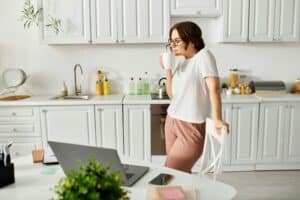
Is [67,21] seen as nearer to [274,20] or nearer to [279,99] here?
[274,20]

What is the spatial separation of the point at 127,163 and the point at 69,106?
5.96 ft

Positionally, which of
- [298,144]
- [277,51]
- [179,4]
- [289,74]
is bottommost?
[298,144]

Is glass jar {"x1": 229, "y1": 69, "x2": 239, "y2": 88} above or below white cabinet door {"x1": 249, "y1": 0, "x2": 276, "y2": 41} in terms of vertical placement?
below

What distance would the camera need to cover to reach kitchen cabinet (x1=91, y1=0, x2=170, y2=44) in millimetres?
3480

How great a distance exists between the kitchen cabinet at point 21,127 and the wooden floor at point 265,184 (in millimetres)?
2013

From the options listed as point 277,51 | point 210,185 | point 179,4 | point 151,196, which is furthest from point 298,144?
point 151,196

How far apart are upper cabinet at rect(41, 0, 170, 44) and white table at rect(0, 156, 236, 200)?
2054mm

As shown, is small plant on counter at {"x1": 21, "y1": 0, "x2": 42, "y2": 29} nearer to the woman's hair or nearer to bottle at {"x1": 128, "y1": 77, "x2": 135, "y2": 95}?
bottle at {"x1": 128, "y1": 77, "x2": 135, "y2": 95}

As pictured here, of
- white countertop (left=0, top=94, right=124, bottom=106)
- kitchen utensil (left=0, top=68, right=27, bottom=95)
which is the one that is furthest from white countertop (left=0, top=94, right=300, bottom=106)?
kitchen utensil (left=0, top=68, right=27, bottom=95)

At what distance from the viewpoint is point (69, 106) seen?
3.41 meters

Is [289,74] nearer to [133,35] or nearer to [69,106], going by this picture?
[133,35]

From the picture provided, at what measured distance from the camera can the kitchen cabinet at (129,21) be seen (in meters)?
3.48

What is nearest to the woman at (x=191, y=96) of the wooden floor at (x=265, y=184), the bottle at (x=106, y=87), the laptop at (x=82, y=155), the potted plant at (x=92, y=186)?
the laptop at (x=82, y=155)

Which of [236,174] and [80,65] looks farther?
[80,65]
